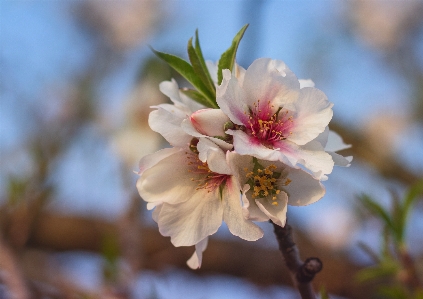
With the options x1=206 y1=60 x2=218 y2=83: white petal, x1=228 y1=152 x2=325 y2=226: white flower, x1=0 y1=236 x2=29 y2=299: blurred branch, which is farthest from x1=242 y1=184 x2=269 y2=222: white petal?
x1=0 y1=236 x2=29 y2=299: blurred branch

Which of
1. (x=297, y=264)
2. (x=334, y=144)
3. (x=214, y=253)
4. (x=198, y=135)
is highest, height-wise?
(x=198, y=135)

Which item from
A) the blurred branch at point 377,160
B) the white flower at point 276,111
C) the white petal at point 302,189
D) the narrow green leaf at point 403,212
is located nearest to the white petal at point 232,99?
the white flower at point 276,111

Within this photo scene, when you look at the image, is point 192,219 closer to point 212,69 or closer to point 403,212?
point 212,69

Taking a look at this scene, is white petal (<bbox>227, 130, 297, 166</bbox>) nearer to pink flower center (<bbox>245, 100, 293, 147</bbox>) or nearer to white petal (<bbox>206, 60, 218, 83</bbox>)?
pink flower center (<bbox>245, 100, 293, 147</bbox>)

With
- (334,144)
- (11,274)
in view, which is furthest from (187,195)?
(11,274)

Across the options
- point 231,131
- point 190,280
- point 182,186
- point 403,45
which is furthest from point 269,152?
point 403,45

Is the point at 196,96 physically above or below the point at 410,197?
above
